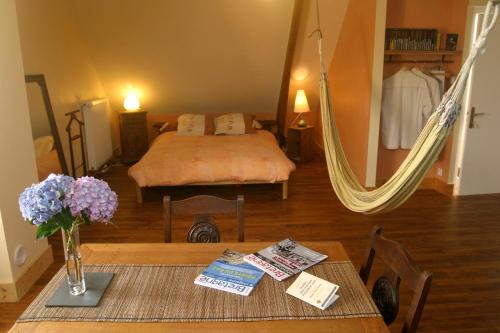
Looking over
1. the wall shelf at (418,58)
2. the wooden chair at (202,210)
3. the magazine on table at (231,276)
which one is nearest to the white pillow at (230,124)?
the wall shelf at (418,58)

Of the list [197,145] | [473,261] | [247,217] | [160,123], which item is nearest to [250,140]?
[197,145]

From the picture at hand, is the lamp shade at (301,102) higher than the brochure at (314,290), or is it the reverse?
the lamp shade at (301,102)

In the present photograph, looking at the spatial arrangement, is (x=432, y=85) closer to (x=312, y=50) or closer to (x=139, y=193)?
(x=312, y=50)

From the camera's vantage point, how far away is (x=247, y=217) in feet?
12.0

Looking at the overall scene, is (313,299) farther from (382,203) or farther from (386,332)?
(382,203)

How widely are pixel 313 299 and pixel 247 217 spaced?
7.76 ft

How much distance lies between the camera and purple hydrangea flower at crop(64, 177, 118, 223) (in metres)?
1.19

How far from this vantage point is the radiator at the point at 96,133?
4633 mm

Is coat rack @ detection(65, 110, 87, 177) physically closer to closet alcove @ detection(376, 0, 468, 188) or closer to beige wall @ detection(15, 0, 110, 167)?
beige wall @ detection(15, 0, 110, 167)

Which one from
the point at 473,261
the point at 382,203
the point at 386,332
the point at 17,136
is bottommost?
the point at 473,261

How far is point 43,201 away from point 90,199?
128 millimetres

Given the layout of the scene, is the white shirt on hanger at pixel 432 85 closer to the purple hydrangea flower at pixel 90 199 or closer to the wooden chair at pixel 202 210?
the wooden chair at pixel 202 210

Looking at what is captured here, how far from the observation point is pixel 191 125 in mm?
5211

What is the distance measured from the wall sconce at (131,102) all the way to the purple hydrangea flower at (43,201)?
450 cm
